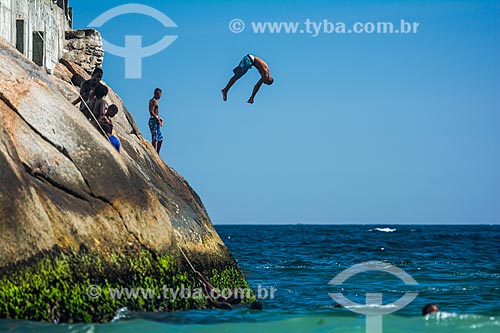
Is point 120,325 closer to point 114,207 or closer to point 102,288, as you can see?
point 102,288

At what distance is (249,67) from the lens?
1870 centimetres

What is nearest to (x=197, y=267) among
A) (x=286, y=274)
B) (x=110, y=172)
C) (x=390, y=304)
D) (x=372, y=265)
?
(x=110, y=172)

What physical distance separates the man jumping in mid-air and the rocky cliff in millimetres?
3352

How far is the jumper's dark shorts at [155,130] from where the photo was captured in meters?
22.7

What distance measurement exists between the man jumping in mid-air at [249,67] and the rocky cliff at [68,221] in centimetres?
335

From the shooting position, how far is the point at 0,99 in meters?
14.0

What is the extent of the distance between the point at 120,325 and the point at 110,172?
253cm

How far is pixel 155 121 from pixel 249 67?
4859mm

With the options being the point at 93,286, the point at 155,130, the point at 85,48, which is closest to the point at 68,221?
the point at 93,286

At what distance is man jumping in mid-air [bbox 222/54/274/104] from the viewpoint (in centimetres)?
1841

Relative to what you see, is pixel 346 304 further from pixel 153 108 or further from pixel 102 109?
pixel 153 108

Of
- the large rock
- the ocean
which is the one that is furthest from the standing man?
the ocean

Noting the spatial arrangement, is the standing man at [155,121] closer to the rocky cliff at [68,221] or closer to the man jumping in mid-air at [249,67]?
the man jumping in mid-air at [249,67]

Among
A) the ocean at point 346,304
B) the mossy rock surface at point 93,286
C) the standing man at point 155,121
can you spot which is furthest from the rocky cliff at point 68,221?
the standing man at point 155,121
